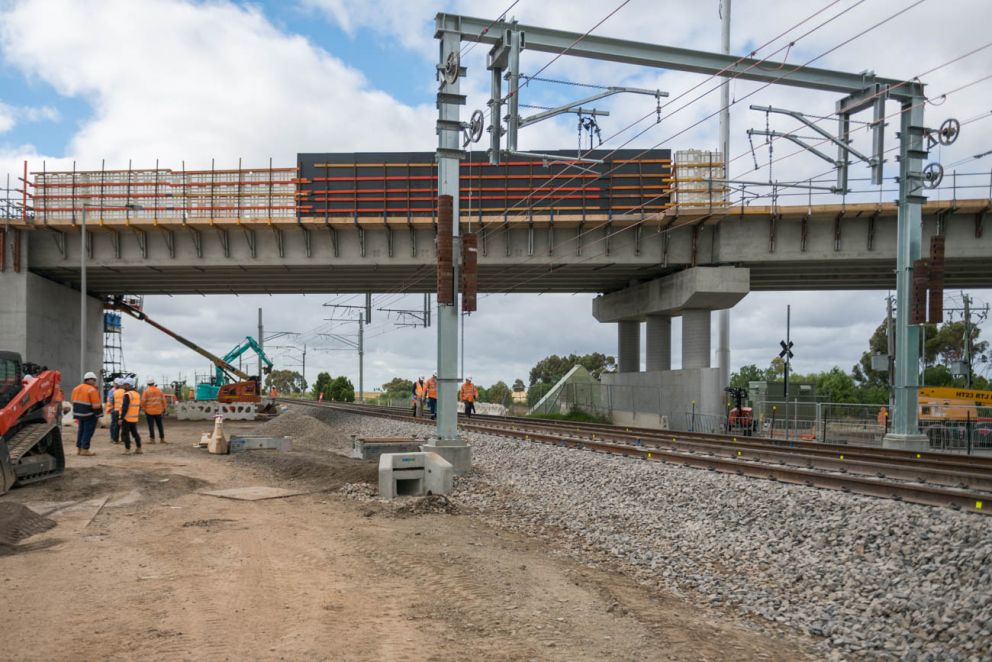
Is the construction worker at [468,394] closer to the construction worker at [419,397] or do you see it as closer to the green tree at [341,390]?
the construction worker at [419,397]

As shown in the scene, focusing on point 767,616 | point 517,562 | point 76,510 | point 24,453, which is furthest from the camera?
point 24,453

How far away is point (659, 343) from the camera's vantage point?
38.7m

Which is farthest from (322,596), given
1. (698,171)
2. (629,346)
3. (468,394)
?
(629,346)

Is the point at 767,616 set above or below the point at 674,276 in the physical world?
below

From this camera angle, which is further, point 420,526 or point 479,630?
point 420,526

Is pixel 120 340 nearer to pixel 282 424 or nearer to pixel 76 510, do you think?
pixel 282 424

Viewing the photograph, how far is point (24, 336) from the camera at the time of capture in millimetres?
33719

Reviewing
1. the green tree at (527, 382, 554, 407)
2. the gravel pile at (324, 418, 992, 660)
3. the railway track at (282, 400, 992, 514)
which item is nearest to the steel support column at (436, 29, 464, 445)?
the gravel pile at (324, 418, 992, 660)

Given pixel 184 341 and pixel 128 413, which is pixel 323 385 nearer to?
pixel 184 341

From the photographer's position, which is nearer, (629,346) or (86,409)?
(86,409)

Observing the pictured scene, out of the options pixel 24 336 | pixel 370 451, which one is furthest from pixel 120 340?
pixel 370 451

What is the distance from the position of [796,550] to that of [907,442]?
12.3m

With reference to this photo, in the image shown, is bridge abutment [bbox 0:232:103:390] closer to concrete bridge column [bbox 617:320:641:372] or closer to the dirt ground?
concrete bridge column [bbox 617:320:641:372]

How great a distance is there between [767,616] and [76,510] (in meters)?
9.31
